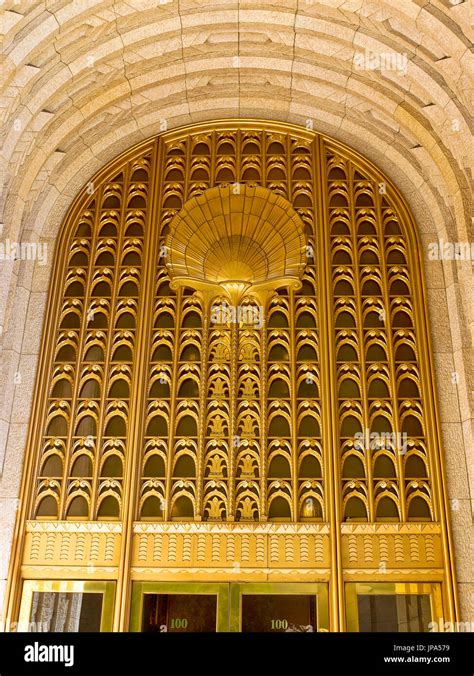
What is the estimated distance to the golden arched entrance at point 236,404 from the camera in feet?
20.3

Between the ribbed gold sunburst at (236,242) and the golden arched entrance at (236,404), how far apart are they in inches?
0.9

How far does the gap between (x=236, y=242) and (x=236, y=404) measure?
Answer: 182 centimetres

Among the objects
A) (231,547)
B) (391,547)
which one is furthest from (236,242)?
(391,547)

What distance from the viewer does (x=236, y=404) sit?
6820mm

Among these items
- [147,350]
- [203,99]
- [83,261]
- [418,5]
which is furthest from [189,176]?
[418,5]

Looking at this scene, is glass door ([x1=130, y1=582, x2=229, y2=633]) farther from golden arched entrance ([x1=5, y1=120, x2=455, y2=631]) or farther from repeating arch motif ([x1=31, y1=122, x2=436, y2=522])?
repeating arch motif ([x1=31, y1=122, x2=436, y2=522])

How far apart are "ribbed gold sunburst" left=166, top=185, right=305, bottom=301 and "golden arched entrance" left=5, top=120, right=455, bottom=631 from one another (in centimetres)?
2

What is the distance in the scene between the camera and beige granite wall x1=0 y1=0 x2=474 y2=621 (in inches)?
256

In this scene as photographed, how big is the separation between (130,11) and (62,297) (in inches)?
116

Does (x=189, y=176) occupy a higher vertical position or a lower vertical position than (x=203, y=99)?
lower

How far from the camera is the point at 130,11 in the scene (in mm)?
6855

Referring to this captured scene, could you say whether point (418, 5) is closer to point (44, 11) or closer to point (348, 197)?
point (348, 197)

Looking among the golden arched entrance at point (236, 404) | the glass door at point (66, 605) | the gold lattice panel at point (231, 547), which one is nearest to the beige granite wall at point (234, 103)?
the golden arched entrance at point (236, 404)
